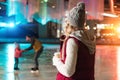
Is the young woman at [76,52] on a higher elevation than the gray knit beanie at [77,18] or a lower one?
lower

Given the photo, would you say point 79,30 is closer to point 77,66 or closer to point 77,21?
point 77,21

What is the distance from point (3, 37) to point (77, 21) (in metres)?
38.3

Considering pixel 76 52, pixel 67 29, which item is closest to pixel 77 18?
pixel 67 29

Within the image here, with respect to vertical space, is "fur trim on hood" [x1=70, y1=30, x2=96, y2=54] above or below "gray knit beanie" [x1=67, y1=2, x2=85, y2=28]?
below

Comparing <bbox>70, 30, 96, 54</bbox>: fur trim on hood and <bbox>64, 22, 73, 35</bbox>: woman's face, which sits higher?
<bbox>64, 22, 73, 35</bbox>: woman's face

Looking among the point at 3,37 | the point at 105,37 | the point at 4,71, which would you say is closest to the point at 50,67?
the point at 4,71

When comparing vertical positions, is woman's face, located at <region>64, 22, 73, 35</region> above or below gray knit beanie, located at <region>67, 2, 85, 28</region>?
below

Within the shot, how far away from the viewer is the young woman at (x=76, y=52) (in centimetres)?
313

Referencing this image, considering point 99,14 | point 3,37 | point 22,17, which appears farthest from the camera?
point 3,37

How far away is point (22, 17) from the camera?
2720cm

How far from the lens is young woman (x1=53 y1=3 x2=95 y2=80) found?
3.13m

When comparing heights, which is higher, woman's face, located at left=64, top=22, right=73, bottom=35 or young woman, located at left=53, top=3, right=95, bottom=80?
woman's face, located at left=64, top=22, right=73, bottom=35

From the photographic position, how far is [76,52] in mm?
3133

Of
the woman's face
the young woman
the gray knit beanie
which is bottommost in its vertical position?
the young woman
